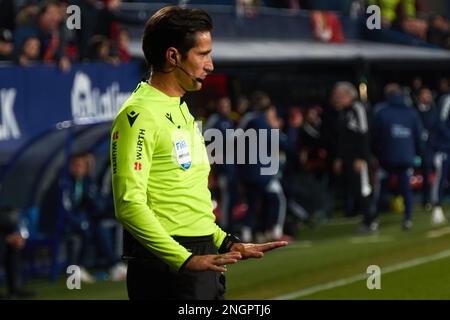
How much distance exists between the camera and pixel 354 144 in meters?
17.7

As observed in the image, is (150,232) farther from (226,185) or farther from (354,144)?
(354,144)

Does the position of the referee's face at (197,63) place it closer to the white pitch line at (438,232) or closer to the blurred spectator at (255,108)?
the blurred spectator at (255,108)

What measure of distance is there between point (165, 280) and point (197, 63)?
800 mm

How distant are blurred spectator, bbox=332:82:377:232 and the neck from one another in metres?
12.4

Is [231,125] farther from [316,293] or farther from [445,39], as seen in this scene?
[445,39]

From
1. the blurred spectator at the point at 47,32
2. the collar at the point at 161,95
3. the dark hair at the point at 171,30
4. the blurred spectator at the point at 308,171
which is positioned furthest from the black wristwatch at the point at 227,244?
the blurred spectator at the point at 308,171

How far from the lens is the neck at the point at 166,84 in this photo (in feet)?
16.5

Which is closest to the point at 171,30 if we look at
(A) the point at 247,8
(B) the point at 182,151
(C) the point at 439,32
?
(B) the point at 182,151

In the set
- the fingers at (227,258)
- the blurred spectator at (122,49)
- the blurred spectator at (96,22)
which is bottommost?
the blurred spectator at (122,49)

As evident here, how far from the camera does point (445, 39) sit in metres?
26.8

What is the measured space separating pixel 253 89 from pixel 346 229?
2657 millimetres
